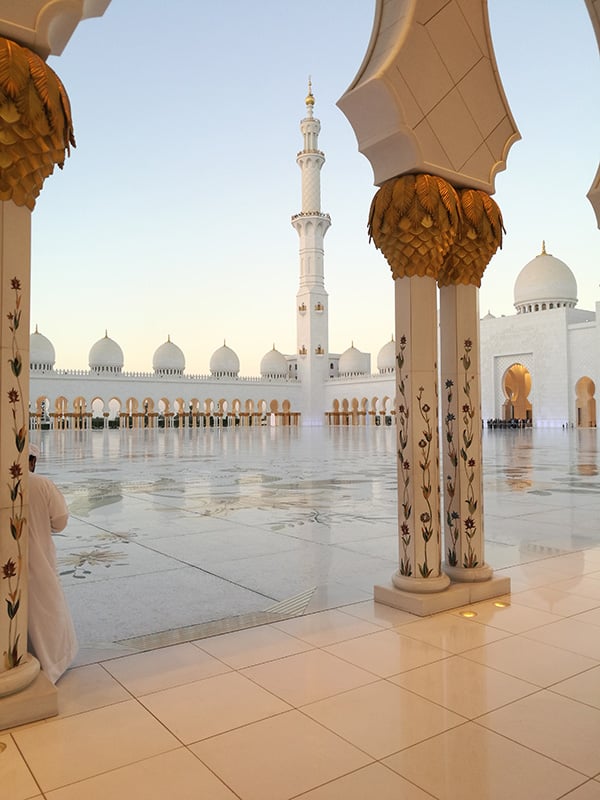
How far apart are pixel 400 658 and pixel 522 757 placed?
619mm

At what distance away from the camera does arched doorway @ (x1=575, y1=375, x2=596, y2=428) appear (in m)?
27.1

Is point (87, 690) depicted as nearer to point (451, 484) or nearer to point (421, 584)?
point (421, 584)

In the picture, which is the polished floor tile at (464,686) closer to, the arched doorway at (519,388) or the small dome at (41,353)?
the small dome at (41,353)

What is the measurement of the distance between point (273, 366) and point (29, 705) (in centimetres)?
3650

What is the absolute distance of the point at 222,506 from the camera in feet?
17.0

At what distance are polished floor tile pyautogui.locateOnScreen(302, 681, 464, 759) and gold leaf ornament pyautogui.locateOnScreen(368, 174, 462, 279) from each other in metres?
1.57

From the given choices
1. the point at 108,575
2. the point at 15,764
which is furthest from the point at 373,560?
the point at 15,764

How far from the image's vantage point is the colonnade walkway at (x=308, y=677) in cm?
140

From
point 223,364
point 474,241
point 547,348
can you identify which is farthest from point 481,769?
point 223,364

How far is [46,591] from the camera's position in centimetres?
193

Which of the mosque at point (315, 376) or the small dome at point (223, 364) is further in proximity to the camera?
the small dome at point (223, 364)

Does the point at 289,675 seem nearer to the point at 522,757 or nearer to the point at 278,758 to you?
the point at 278,758

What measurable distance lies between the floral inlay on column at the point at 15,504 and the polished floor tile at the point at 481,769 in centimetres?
102

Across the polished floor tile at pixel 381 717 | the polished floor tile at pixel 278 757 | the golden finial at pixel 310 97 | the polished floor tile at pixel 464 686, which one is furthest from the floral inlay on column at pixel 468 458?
the golden finial at pixel 310 97
